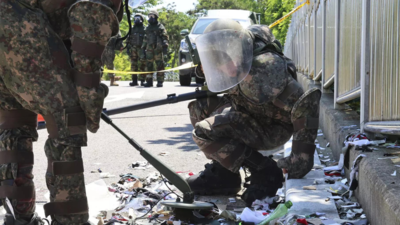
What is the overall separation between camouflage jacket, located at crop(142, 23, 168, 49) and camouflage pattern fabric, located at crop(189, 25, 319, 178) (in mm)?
12535

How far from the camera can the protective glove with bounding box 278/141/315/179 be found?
3781mm

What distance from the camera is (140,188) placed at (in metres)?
4.11

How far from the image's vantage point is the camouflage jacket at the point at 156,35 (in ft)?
53.9

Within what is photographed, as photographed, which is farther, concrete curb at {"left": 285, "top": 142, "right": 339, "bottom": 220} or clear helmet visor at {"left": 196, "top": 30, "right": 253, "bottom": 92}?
clear helmet visor at {"left": 196, "top": 30, "right": 253, "bottom": 92}

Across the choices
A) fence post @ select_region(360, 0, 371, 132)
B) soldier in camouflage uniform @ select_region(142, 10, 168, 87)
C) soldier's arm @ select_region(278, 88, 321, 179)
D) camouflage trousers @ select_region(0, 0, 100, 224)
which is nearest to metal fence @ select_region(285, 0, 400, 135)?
fence post @ select_region(360, 0, 371, 132)

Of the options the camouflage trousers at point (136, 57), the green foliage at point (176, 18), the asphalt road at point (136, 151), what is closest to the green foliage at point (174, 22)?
the green foliage at point (176, 18)

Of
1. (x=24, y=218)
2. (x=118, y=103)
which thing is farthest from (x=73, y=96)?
(x=118, y=103)

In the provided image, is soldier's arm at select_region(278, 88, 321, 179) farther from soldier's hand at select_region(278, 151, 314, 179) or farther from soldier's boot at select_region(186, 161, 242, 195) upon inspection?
soldier's boot at select_region(186, 161, 242, 195)

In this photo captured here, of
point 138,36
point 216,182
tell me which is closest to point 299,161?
point 216,182

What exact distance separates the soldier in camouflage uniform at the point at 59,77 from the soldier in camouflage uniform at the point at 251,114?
0.91m

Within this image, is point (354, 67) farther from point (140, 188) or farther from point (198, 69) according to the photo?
point (140, 188)

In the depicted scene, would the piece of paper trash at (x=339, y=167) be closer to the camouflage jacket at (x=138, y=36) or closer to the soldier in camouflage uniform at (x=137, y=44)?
the soldier in camouflage uniform at (x=137, y=44)

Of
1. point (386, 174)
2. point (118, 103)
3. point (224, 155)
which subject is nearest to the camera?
point (386, 174)

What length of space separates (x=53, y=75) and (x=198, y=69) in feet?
5.47
